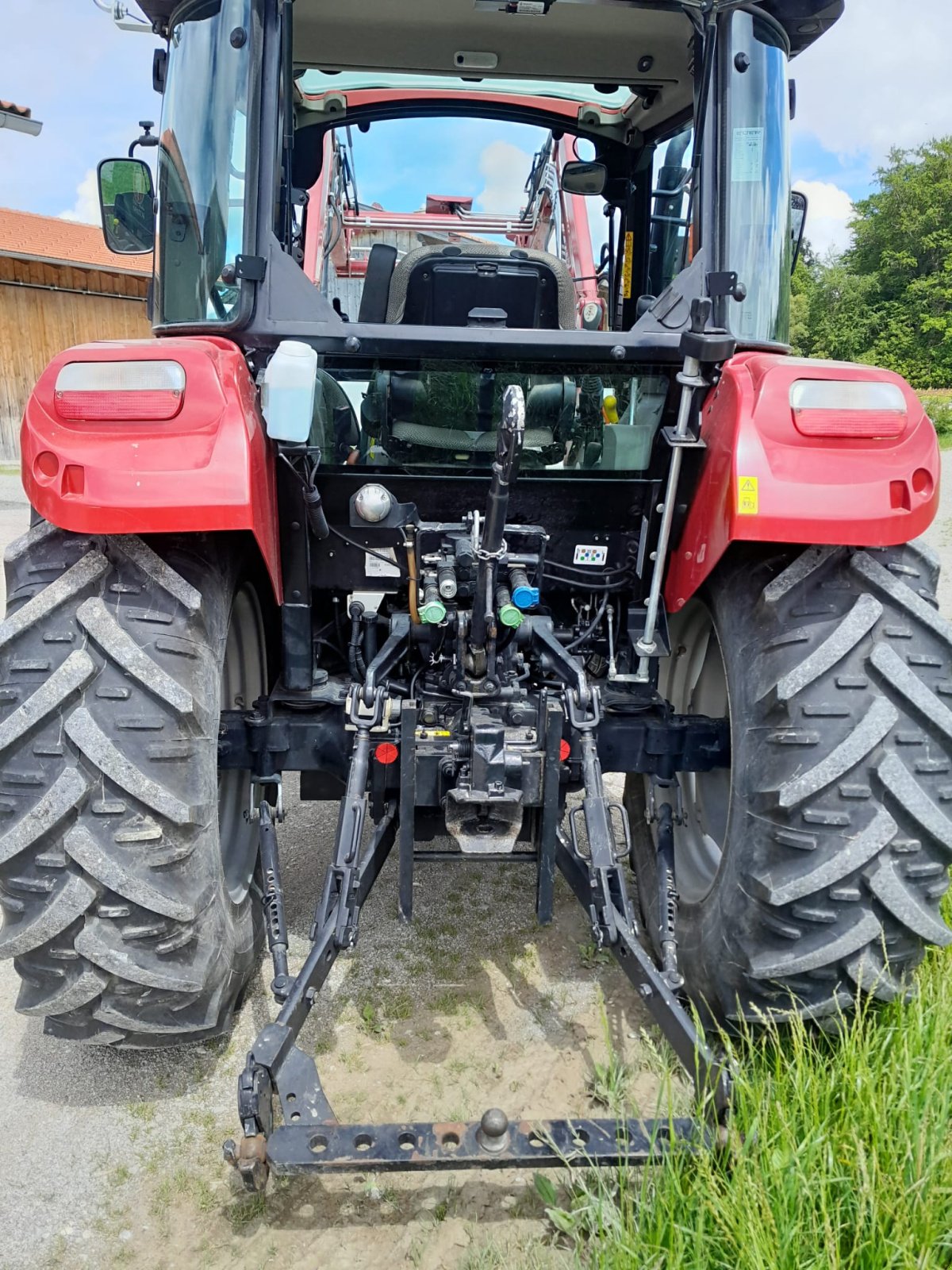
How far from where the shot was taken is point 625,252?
354 cm

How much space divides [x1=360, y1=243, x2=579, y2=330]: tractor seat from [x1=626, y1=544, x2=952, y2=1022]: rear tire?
47.1 inches

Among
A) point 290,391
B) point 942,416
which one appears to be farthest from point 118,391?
point 942,416

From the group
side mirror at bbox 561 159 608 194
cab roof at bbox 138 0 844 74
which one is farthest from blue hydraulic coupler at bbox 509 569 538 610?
side mirror at bbox 561 159 608 194

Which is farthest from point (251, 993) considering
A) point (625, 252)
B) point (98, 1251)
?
point (625, 252)

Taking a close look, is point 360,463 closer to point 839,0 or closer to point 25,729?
point 25,729

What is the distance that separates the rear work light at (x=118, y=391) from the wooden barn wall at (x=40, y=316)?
16.8 meters

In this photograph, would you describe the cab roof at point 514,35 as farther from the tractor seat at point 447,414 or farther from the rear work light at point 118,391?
the rear work light at point 118,391

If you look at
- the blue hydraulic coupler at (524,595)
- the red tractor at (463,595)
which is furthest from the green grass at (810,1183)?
the blue hydraulic coupler at (524,595)

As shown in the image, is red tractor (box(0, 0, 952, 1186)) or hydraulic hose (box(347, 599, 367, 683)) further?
hydraulic hose (box(347, 599, 367, 683))

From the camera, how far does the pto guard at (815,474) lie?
6.53 feet

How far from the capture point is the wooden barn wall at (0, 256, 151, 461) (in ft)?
56.3

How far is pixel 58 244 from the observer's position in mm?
19594

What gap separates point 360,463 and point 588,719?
3.17 feet

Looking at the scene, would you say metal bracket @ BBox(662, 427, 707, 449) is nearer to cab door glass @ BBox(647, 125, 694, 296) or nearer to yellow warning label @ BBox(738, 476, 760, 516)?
yellow warning label @ BBox(738, 476, 760, 516)
